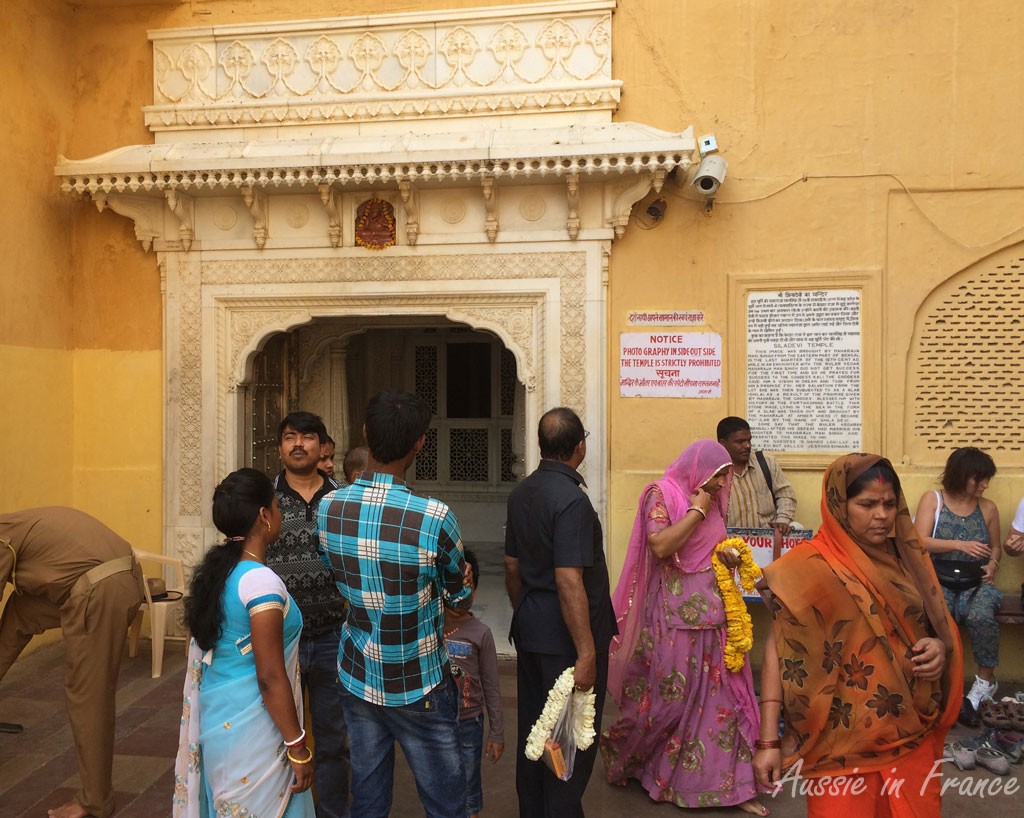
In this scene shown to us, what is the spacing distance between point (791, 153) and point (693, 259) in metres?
0.88

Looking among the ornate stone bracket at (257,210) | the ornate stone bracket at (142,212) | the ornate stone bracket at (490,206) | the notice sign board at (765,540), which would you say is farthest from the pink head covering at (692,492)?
the ornate stone bracket at (142,212)

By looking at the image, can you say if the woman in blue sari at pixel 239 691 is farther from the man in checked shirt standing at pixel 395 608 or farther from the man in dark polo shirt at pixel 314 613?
the man in dark polo shirt at pixel 314 613

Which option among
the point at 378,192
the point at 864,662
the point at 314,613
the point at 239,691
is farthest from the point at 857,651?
the point at 378,192

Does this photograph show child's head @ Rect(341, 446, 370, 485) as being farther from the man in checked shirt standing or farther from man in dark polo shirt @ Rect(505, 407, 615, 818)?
the man in checked shirt standing

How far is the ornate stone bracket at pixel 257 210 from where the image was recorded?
4961 millimetres

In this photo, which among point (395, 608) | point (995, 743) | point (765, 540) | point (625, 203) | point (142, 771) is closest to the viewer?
point (395, 608)

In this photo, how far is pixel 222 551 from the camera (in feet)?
7.05

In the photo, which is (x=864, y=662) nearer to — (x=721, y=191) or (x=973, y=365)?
(x=973, y=365)

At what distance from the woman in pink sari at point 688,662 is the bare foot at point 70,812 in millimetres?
2206

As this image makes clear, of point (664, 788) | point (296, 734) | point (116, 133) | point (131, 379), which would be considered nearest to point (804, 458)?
point (664, 788)

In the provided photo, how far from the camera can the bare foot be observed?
3.01 m

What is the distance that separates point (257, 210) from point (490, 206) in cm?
157

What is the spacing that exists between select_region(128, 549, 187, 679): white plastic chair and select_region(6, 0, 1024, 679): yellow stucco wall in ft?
0.94

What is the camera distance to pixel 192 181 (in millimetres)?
4852
